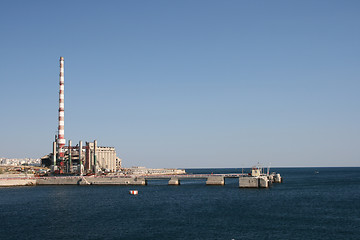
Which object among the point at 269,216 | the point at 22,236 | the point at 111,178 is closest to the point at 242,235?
the point at 269,216

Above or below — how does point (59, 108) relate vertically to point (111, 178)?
above

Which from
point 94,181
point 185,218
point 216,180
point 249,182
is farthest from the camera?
point 94,181

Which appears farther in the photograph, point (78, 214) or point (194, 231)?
point (78, 214)

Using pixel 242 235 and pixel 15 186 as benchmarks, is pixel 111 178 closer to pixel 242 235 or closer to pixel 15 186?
pixel 15 186

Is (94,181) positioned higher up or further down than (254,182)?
further down

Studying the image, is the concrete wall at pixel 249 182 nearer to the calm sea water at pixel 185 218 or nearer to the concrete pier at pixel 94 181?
the calm sea water at pixel 185 218

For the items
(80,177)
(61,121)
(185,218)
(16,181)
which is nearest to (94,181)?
(80,177)

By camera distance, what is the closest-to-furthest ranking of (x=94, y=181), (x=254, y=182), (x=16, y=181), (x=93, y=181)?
(x=254, y=182) < (x=94, y=181) < (x=93, y=181) < (x=16, y=181)

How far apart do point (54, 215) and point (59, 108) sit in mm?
126190

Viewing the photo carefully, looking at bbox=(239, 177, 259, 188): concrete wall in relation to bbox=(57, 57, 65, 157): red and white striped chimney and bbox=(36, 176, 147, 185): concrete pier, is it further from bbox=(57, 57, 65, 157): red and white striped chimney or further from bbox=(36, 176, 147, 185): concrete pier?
bbox=(57, 57, 65, 157): red and white striped chimney

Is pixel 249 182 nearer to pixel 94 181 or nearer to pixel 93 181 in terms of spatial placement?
pixel 94 181

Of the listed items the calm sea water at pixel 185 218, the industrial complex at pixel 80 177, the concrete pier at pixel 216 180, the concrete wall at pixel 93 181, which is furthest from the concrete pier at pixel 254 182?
the concrete wall at pixel 93 181

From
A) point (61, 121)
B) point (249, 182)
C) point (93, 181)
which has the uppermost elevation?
point (61, 121)

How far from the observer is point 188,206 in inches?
3280
